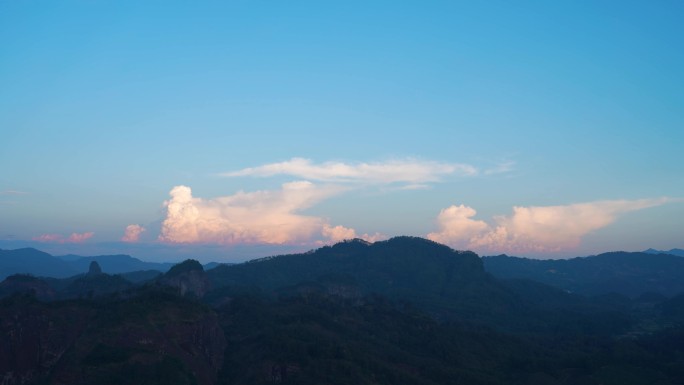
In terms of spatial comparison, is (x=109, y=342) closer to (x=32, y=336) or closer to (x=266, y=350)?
(x=32, y=336)

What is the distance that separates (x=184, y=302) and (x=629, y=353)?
131 m

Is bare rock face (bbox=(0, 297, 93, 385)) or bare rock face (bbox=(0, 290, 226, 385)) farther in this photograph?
bare rock face (bbox=(0, 297, 93, 385))

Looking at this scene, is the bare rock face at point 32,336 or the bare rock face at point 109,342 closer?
the bare rock face at point 109,342

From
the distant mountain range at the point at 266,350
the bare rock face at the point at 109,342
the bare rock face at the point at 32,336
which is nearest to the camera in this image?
the bare rock face at the point at 109,342

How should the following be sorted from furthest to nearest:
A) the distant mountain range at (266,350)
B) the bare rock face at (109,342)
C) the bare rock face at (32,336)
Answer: the bare rock face at (32,336) < the distant mountain range at (266,350) < the bare rock face at (109,342)

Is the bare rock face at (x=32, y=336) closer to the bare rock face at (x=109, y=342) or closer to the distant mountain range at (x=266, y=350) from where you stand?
the bare rock face at (x=109, y=342)

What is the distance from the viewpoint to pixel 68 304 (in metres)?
122

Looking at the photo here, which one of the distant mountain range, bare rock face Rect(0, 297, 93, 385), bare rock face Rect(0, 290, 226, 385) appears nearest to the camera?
bare rock face Rect(0, 290, 226, 385)

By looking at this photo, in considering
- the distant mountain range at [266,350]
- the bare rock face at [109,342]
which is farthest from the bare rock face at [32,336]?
the distant mountain range at [266,350]

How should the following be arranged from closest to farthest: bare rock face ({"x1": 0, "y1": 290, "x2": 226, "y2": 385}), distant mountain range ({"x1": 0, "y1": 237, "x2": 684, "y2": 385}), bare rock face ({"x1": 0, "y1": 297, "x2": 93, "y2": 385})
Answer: bare rock face ({"x1": 0, "y1": 290, "x2": 226, "y2": 385})
distant mountain range ({"x1": 0, "y1": 237, "x2": 684, "y2": 385})
bare rock face ({"x1": 0, "y1": 297, "x2": 93, "y2": 385})

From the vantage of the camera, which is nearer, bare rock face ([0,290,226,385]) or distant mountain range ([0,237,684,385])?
bare rock face ([0,290,226,385])

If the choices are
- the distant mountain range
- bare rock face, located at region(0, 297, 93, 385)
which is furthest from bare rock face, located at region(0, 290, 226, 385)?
the distant mountain range

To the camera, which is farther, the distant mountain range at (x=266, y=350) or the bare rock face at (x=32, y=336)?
the bare rock face at (x=32, y=336)

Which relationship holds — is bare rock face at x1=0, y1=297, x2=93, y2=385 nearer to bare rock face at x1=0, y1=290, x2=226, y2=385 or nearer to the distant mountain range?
bare rock face at x1=0, y1=290, x2=226, y2=385
